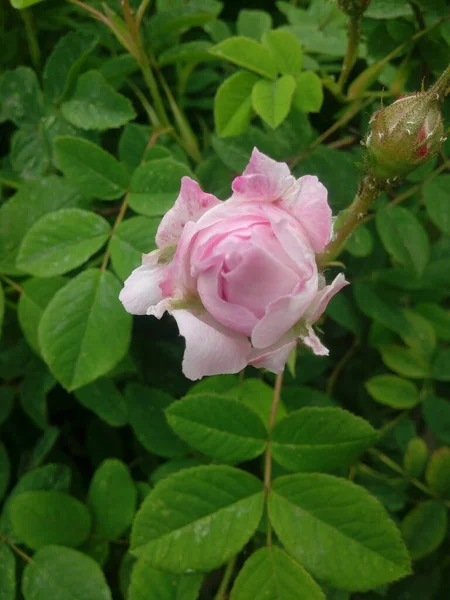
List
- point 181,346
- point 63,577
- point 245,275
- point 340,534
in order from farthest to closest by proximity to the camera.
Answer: point 181,346 → point 63,577 → point 340,534 → point 245,275

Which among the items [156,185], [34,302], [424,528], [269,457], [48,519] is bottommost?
[424,528]

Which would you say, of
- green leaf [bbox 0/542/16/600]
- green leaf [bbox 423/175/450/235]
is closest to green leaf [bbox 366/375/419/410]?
green leaf [bbox 423/175/450/235]

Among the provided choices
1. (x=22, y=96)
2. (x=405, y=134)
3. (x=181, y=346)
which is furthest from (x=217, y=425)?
(x=22, y=96)

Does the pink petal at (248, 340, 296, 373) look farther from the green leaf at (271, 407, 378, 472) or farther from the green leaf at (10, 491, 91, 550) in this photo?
the green leaf at (10, 491, 91, 550)

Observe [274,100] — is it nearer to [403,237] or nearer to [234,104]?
[234,104]

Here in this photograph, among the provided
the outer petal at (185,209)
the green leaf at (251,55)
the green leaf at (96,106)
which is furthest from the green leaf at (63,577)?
the green leaf at (251,55)

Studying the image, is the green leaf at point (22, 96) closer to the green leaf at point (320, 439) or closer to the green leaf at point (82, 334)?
the green leaf at point (82, 334)

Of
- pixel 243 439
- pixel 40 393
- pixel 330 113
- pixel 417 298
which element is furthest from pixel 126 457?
pixel 330 113
